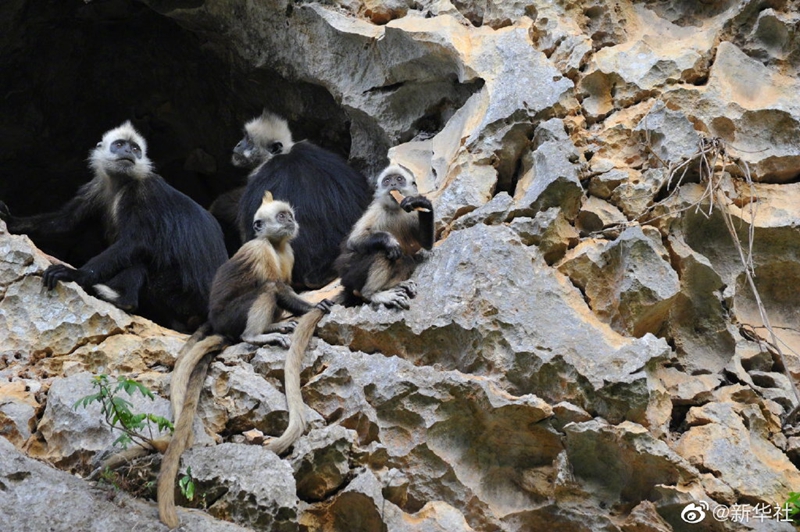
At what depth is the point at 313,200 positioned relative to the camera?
6.77 meters

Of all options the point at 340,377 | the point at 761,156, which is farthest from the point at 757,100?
the point at 340,377

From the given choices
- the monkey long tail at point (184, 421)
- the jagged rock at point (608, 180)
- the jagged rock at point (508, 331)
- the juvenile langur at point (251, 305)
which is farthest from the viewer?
the jagged rock at point (608, 180)

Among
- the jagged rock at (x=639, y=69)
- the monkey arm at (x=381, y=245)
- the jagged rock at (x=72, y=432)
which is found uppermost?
the jagged rock at (x=639, y=69)

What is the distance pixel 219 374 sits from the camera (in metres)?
5.12

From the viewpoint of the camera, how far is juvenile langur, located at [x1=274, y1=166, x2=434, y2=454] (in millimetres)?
5293

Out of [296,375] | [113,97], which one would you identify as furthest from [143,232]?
[113,97]

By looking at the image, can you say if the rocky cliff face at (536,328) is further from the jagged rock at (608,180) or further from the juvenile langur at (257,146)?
the juvenile langur at (257,146)

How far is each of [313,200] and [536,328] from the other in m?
2.24

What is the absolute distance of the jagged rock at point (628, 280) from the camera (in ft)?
17.0

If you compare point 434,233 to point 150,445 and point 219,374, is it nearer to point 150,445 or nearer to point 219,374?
point 219,374

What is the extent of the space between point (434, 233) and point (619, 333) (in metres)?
1.11

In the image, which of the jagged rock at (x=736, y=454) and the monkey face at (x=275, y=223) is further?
the monkey face at (x=275, y=223)

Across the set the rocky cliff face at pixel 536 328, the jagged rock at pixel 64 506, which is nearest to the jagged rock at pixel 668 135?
the rocky cliff face at pixel 536 328

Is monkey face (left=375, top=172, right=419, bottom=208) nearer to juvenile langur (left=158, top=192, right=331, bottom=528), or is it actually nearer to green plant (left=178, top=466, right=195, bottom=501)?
juvenile langur (left=158, top=192, right=331, bottom=528)
